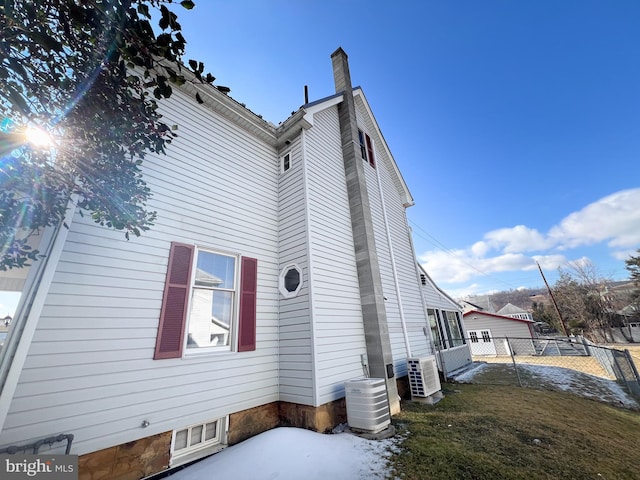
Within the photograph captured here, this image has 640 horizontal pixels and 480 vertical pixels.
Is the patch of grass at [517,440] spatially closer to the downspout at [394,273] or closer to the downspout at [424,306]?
the downspout at [394,273]

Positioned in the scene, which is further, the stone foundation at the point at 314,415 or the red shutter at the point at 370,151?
the red shutter at the point at 370,151

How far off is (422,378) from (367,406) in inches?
99.9

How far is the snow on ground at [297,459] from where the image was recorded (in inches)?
110

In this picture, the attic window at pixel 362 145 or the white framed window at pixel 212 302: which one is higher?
the attic window at pixel 362 145

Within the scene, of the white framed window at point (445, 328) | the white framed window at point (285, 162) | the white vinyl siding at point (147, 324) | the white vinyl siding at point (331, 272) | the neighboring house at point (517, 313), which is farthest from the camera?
the neighboring house at point (517, 313)

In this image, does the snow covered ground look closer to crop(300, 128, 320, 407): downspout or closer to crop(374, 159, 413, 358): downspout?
crop(300, 128, 320, 407): downspout

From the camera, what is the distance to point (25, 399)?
2449 millimetres

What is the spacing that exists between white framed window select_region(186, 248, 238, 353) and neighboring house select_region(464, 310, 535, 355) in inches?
873

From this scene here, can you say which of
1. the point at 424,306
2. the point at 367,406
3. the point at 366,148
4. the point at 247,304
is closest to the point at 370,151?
the point at 366,148

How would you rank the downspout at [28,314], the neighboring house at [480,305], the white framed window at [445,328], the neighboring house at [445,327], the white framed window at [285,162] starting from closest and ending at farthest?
the downspout at [28,314]
the white framed window at [285,162]
the neighboring house at [445,327]
the white framed window at [445,328]
the neighboring house at [480,305]

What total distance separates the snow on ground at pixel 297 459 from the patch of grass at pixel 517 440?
0.38 m

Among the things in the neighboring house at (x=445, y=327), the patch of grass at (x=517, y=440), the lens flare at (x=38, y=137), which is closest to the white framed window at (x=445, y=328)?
the neighboring house at (x=445, y=327)

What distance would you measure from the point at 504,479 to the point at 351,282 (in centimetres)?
371

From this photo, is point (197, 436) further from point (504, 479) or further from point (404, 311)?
point (404, 311)
